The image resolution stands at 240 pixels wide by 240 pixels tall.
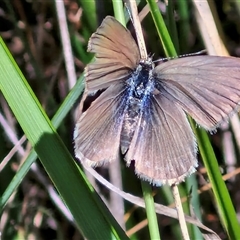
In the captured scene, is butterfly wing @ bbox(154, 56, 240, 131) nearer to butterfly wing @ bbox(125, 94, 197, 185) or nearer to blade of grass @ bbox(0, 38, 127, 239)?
butterfly wing @ bbox(125, 94, 197, 185)

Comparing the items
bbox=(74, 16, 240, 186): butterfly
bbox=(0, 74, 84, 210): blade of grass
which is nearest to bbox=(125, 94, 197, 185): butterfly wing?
bbox=(74, 16, 240, 186): butterfly

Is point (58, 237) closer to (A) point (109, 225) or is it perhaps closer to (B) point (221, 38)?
Answer: (A) point (109, 225)

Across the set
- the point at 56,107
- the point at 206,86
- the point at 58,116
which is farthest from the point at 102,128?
the point at 56,107

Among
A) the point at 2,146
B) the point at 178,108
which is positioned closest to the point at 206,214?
the point at 178,108

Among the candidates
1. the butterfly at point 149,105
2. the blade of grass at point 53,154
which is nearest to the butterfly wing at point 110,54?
the butterfly at point 149,105

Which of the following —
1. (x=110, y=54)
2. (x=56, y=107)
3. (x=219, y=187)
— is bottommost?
(x=219, y=187)

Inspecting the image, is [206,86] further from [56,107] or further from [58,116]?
[56,107]
